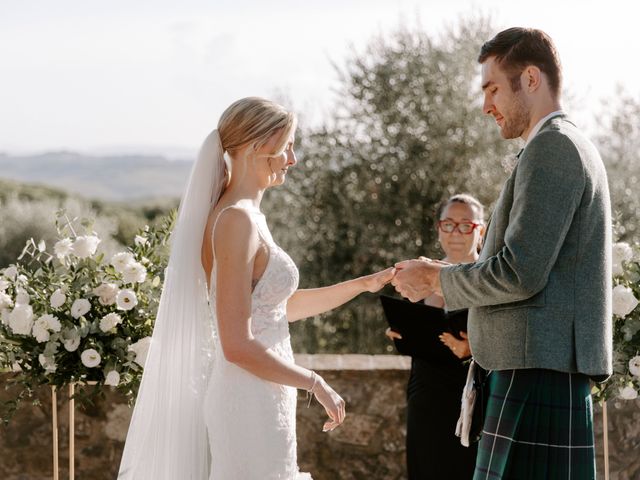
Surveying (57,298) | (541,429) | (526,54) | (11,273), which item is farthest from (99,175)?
(541,429)

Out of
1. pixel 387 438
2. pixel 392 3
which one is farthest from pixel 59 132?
pixel 387 438

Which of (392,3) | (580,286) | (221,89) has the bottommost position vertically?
(580,286)

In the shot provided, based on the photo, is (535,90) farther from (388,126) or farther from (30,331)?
(388,126)

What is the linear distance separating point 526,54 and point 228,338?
1109 mm

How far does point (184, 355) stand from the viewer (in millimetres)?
2803

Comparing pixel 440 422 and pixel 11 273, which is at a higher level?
pixel 11 273

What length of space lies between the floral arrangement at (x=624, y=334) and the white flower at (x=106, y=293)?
188cm

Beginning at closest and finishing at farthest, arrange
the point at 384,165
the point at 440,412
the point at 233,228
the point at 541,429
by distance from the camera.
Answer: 1. the point at 541,429
2. the point at 233,228
3. the point at 440,412
4. the point at 384,165

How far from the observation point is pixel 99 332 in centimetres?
350

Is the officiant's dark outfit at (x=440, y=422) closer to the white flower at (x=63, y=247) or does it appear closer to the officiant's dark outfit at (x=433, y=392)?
the officiant's dark outfit at (x=433, y=392)

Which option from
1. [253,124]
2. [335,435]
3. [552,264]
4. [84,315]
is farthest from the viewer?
[335,435]

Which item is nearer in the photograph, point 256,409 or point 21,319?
point 256,409

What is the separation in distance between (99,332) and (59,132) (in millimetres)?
20363

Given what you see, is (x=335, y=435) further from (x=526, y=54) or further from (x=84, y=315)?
(x=526, y=54)
